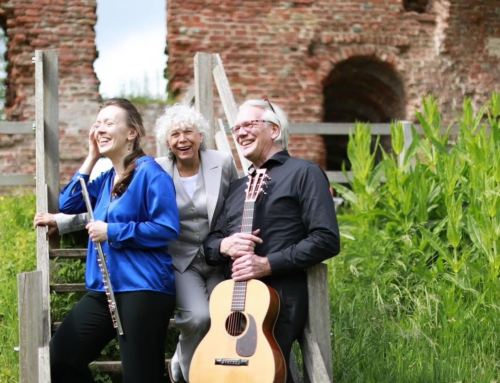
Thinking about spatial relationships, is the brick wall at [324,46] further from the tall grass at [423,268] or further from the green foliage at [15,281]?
the green foliage at [15,281]

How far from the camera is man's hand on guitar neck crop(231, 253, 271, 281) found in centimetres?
346

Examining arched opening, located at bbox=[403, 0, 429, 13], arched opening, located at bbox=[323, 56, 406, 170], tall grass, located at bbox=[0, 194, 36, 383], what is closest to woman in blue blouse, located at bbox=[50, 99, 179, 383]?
tall grass, located at bbox=[0, 194, 36, 383]

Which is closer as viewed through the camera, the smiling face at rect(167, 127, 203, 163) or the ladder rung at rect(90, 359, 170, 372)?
the smiling face at rect(167, 127, 203, 163)

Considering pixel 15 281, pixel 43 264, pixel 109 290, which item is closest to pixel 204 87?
pixel 15 281

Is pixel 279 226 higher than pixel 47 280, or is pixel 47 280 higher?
pixel 279 226

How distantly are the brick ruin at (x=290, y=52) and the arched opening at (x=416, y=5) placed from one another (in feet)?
0.06

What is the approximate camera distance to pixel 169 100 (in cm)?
1024

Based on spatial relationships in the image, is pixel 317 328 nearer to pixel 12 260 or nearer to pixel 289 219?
pixel 289 219

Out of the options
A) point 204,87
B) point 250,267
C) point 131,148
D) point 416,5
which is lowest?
point 250,267

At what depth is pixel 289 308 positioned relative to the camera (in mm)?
3551

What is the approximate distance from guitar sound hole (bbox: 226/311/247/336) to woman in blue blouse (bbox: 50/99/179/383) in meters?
0.33

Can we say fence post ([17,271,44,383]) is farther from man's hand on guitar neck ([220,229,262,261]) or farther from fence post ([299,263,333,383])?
fence post ([299,263,333,383])

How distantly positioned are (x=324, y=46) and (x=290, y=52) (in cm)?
49

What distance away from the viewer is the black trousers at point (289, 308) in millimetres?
3520
